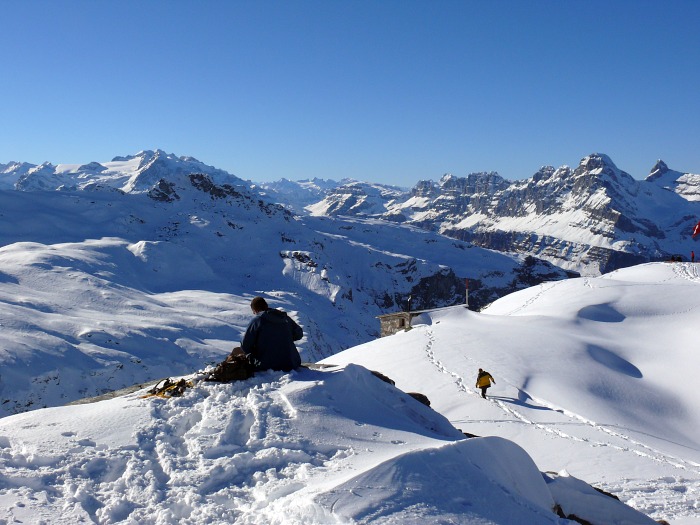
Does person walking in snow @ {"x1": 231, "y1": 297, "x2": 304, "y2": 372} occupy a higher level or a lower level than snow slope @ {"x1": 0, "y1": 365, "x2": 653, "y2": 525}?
higher

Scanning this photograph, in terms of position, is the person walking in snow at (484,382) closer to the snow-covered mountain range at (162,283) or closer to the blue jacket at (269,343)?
the blue jacket at (269,343)

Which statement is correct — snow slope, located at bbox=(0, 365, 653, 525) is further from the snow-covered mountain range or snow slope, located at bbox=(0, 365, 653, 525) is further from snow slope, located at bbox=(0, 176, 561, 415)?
the snow-covered mountain range

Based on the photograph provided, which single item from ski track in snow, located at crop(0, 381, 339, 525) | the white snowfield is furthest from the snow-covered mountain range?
ski track in snow, located at crop(0, 381, 339, 525)

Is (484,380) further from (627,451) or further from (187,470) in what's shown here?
(187,470)

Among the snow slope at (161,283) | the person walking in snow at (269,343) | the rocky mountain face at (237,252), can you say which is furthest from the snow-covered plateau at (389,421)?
the rocky mountain face at (237,252)

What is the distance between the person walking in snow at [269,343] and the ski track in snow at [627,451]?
7623 millimetres

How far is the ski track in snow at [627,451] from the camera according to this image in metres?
11.1

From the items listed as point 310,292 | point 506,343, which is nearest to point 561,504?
point 506,343

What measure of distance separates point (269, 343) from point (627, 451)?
41.6 feet

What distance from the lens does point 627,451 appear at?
1623 cm

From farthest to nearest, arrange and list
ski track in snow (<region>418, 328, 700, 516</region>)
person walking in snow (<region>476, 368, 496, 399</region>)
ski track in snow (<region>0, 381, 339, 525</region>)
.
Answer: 1. person walking in snow (<region>476, 368, 496, 399</region>)
2. ski track in snow (<region>418, 328, 700, 516</region>)
3. ski track in snow (<region>0, 381, 339, 525</region>)

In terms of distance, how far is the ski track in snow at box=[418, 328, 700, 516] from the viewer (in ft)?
36.3

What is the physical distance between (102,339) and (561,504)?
213ft

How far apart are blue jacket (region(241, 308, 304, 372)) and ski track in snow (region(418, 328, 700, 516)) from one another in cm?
764
